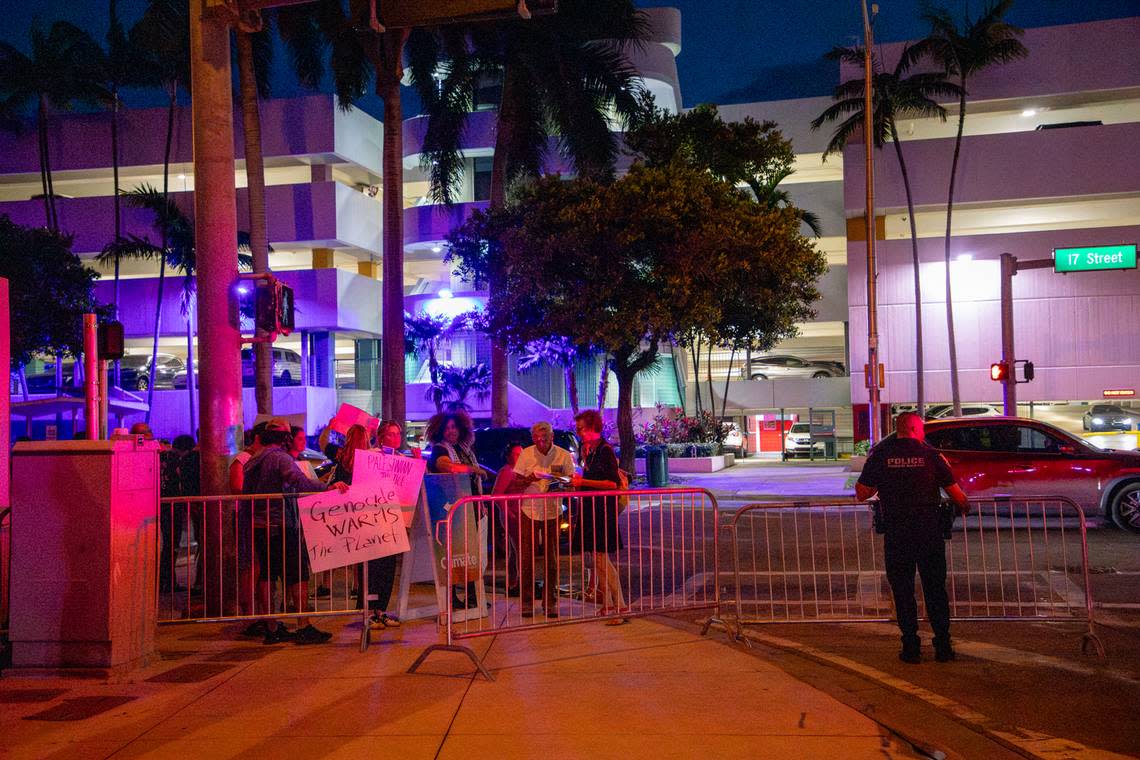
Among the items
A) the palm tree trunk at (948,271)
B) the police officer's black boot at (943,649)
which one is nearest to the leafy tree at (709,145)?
the palm tree trunk at (948,271)

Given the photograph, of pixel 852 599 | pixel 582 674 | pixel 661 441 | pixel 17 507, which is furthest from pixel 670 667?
pixel 661 441

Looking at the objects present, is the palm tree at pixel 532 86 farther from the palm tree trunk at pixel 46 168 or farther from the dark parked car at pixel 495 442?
the palm tree trunk at pixel 46 168

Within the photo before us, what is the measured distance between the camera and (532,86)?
2809 centimetres

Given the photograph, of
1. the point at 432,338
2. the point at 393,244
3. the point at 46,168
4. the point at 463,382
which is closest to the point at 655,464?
the point at 393,244

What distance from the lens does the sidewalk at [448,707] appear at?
579 centimetres

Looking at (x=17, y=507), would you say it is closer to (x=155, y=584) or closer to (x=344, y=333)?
(x=155, y=584)

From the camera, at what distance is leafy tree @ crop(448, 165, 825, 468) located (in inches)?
969

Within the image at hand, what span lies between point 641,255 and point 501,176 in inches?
224

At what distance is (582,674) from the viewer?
743 cm

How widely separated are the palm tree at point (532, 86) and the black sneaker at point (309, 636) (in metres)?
19.5

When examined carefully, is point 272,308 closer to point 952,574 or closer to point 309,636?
point 309,636

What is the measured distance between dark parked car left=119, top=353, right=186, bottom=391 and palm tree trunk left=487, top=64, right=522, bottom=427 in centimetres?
1548

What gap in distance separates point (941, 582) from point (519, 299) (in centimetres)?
1968

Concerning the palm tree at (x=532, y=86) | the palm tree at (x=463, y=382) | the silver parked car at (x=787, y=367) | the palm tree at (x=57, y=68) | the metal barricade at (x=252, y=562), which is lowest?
the metal barricade at (x=252, y=562)
